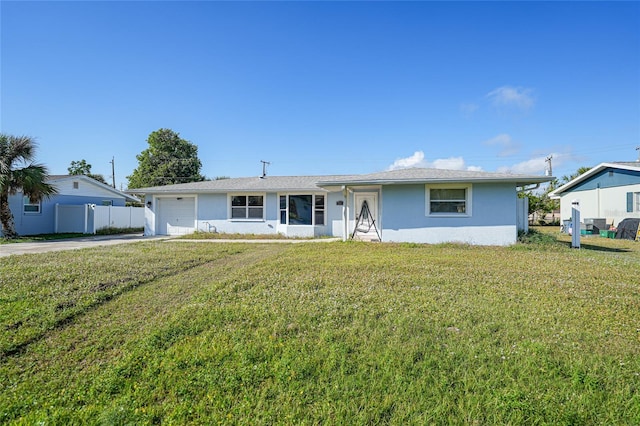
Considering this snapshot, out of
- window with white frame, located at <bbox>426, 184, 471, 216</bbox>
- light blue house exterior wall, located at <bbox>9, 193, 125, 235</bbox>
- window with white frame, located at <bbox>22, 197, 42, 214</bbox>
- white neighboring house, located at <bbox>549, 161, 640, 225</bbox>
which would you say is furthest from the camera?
window with white frame, located at <bbox>22, 197, 42, 214</bbox>

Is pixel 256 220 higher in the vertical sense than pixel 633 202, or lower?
lower

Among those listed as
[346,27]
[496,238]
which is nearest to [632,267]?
[496,238]

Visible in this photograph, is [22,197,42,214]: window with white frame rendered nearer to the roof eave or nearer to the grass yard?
the grass yard

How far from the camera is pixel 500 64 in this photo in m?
13.4

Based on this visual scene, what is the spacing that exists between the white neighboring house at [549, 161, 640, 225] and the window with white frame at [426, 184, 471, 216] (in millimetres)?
12133

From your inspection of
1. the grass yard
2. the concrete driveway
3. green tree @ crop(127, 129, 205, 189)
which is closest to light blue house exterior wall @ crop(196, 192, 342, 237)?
the concrete driveway

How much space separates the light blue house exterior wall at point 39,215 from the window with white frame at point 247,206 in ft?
34.0

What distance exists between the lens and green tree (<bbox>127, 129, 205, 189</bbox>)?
3322 centimetres

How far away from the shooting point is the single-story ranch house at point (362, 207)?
1098 centimetres

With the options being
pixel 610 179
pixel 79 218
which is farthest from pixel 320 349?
pixel 610 179

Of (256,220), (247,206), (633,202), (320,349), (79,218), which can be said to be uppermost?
(633,202)

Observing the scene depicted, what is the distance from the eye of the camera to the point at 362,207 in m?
14.2

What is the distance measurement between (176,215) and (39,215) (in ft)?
27.0

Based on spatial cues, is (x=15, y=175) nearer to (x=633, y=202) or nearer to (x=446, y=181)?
(x=446, y=181)
